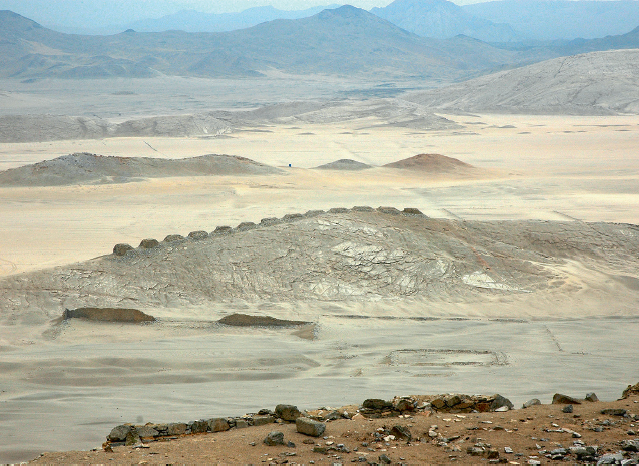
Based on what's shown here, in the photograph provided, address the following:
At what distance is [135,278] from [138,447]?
7.26 metres

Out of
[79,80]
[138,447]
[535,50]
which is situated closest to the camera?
[138,447]

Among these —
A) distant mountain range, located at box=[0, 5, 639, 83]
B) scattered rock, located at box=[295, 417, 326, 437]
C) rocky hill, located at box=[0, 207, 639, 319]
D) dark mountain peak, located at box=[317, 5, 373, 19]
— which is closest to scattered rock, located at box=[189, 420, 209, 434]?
scattered rock, located at box=[295, 417, 326, 437]

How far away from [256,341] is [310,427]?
4892 mm

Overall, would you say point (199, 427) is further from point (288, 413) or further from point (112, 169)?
point (112, 169)

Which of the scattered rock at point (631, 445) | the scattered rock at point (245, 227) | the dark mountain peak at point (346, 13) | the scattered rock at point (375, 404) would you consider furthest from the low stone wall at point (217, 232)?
the dark mountain peak at point (346, 13)

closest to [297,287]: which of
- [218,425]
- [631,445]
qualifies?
[218,425]

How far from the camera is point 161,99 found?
79.3 meters

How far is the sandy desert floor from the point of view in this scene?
6809 millimetres

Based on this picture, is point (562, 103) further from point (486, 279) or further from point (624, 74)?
point (486, 279)

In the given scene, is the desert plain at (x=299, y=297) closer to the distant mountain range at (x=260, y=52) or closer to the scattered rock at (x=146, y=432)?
the scattered rock at (x=146, y=432)

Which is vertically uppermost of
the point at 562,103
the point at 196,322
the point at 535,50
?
the point at 535,50

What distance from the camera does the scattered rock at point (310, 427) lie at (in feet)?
16.0

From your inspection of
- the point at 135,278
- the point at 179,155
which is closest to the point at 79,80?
the point at 179,155

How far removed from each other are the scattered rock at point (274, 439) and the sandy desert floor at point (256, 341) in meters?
1.57
